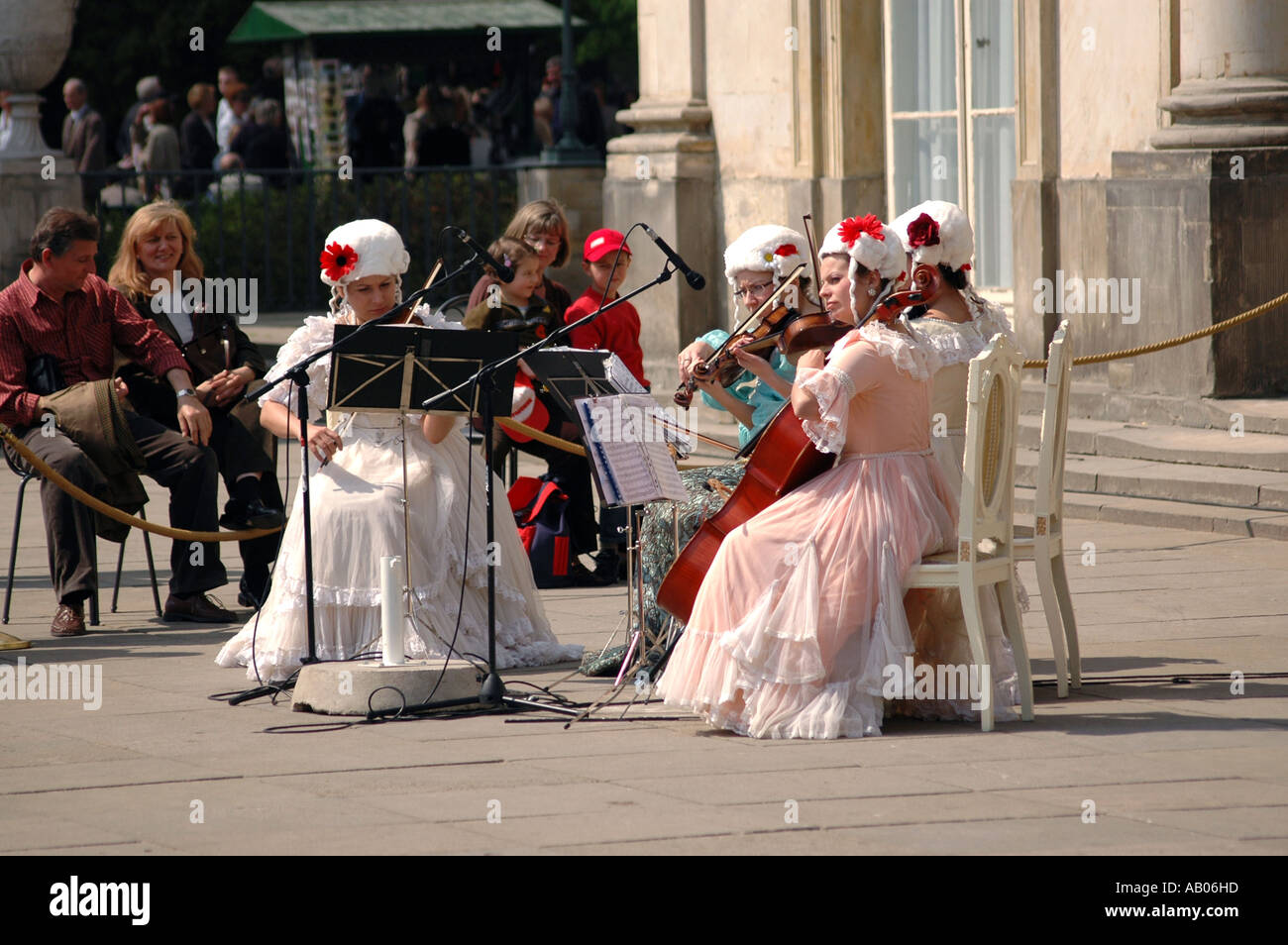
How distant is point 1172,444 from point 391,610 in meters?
5.52

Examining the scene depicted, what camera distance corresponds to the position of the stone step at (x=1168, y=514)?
30.9 ft

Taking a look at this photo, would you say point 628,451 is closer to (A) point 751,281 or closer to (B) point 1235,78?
(A) point 751,281

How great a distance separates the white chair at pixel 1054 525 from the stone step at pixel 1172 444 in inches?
120

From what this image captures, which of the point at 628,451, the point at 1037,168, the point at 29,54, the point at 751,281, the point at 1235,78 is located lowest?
the point at 628,451

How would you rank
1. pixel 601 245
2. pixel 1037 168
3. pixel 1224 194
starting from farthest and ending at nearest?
pixel 1037 168 < pixel 1224 194 < pixel 601 245

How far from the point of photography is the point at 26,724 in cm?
657

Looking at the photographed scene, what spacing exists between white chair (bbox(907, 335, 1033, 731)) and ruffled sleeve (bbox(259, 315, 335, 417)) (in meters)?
2.46

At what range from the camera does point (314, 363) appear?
24.4ft

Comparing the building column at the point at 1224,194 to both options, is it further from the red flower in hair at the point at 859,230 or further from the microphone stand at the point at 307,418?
the microphone stand at the point at 307,418

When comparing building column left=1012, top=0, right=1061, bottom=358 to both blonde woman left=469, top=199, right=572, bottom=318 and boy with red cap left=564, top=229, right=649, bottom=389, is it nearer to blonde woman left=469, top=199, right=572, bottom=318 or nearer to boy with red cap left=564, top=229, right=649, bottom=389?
boy with red cap left=564, top=229, right=649, bottom=389

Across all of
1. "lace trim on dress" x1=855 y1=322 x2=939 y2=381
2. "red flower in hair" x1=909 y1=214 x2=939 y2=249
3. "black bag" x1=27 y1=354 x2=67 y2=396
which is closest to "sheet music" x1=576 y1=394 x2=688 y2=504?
"lace trim on dress" x1=855 y1=322 x2=939 y2=381

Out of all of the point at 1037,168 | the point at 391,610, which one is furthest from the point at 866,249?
the point at 1037,168

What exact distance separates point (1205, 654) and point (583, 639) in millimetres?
2353

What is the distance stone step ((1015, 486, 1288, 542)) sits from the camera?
941 cm
